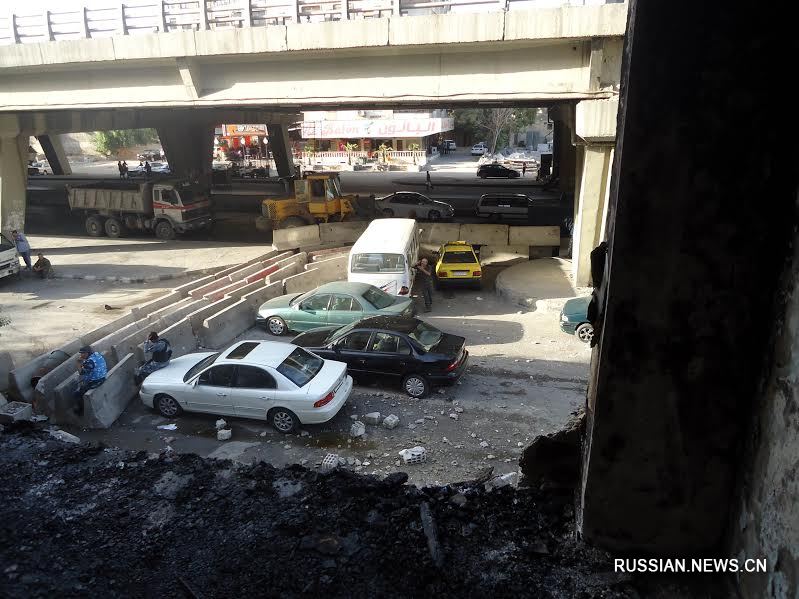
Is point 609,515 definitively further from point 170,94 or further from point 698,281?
point 170,94

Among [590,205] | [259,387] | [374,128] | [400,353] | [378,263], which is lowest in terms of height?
[259,387]

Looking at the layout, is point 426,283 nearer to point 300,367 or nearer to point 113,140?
point 300,367

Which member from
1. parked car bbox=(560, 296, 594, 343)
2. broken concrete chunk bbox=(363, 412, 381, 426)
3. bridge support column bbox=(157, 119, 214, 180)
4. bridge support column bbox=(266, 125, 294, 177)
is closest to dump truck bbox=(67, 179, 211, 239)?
bridge support column bbox=(157, 119, 214, 180)

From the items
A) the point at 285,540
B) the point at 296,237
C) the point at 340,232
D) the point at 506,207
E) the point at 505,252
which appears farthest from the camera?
the point at 506,207

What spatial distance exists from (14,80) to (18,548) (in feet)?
72.4

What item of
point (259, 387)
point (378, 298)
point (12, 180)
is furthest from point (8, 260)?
point (259, 387)

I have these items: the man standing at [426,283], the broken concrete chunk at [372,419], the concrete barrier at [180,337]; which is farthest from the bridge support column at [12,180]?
the broken concrete chunk at [372,419]

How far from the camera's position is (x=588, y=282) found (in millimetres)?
16703

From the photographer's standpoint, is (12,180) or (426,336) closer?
(426,336)

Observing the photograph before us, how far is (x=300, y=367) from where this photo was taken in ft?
30.8

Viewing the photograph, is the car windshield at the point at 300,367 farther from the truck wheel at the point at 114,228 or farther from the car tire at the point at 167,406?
the truck wheel at the point at 114,228

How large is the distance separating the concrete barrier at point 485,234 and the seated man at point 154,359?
12826mm

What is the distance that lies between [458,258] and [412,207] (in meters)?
11.2

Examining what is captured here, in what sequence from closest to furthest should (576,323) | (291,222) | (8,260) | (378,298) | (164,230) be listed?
(576,323)
(378,298)
(8,260)
(291,222)
(164,230)
